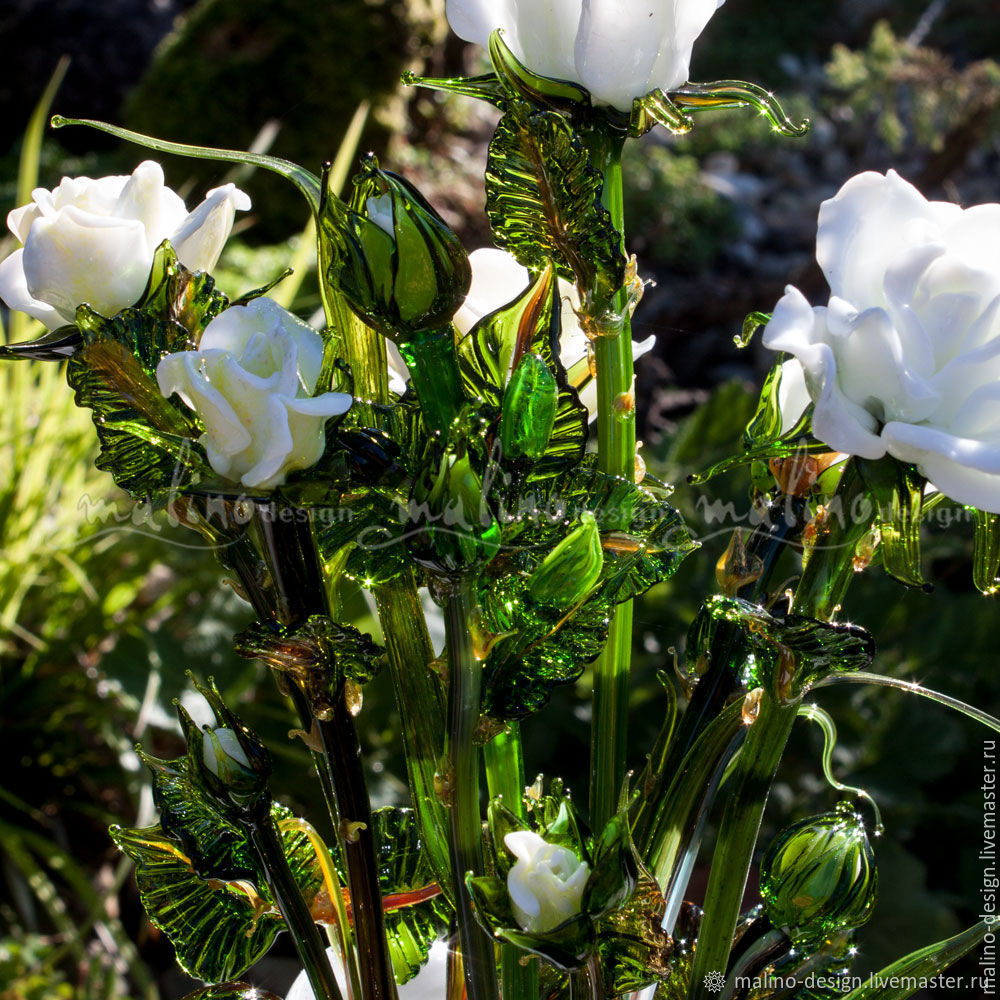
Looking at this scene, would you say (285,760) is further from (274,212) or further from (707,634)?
(274,212)

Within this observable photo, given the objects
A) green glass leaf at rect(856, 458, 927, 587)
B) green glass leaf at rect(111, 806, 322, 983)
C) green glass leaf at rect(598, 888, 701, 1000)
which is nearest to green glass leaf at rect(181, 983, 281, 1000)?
green glass leaf at rect(111, 806, 322, 983)

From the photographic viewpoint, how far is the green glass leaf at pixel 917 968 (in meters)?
0.26

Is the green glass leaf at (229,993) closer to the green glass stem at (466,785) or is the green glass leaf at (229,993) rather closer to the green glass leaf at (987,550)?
the green glass stem at (466,785)

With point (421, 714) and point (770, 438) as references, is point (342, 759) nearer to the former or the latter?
point (421, 714)

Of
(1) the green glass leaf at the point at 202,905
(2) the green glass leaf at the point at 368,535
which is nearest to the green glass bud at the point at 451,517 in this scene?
(2) the green glass leaf at the point at 368,535

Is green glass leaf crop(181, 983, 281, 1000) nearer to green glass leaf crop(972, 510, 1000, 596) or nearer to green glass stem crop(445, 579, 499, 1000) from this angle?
green glass stem crop(445, 579, 499, 1000)

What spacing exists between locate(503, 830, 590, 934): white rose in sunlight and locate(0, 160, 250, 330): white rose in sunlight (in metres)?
0.15

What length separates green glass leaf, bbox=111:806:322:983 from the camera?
274 mm

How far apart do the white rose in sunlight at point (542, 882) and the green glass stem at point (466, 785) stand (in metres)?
0.02

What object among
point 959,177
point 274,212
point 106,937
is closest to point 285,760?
point 106,937

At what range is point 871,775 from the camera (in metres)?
1.10

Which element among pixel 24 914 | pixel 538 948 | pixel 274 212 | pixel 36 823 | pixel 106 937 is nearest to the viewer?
pixel 538 948

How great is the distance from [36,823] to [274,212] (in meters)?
1.70

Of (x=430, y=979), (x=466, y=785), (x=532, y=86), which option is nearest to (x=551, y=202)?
Answer: (x=532, y=86)
